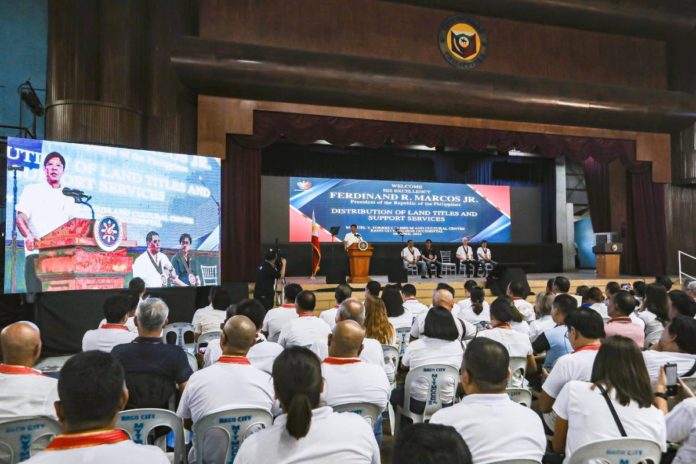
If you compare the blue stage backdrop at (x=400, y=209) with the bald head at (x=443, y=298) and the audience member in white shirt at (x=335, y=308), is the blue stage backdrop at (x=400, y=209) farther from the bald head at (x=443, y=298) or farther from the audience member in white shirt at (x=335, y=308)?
the bald head at (x=443, y=298)

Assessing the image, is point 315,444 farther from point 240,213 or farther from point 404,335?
point 240,213

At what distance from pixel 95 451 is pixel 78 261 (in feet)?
17.7

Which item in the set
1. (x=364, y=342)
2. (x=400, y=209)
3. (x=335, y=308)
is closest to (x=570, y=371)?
(x=364, y=342)

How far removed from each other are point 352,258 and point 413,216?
376 cm

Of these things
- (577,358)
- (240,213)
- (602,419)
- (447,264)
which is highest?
(240,213)

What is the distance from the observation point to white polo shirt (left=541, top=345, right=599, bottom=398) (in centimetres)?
221

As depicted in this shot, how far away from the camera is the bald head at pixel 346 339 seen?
2.19 metres

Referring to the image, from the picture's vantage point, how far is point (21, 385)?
192 centimetres

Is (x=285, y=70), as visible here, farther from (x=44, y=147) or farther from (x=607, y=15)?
(x=607, y=15)

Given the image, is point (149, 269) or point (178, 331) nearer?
point (178, 331)

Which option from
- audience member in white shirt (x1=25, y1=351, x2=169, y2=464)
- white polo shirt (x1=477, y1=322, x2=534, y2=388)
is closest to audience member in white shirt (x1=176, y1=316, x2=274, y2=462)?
audience member in white shirt (x1=25, y1=351, x2=169, y2=464)

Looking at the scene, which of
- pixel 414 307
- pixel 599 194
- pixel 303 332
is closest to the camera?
pixel 303 332

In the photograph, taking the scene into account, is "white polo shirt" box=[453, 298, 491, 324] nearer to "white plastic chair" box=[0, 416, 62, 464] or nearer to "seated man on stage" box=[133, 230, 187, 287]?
"white plastic chair" box=[0, 416, 62, 464]

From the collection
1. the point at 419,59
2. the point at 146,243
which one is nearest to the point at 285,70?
the point at 419,59
